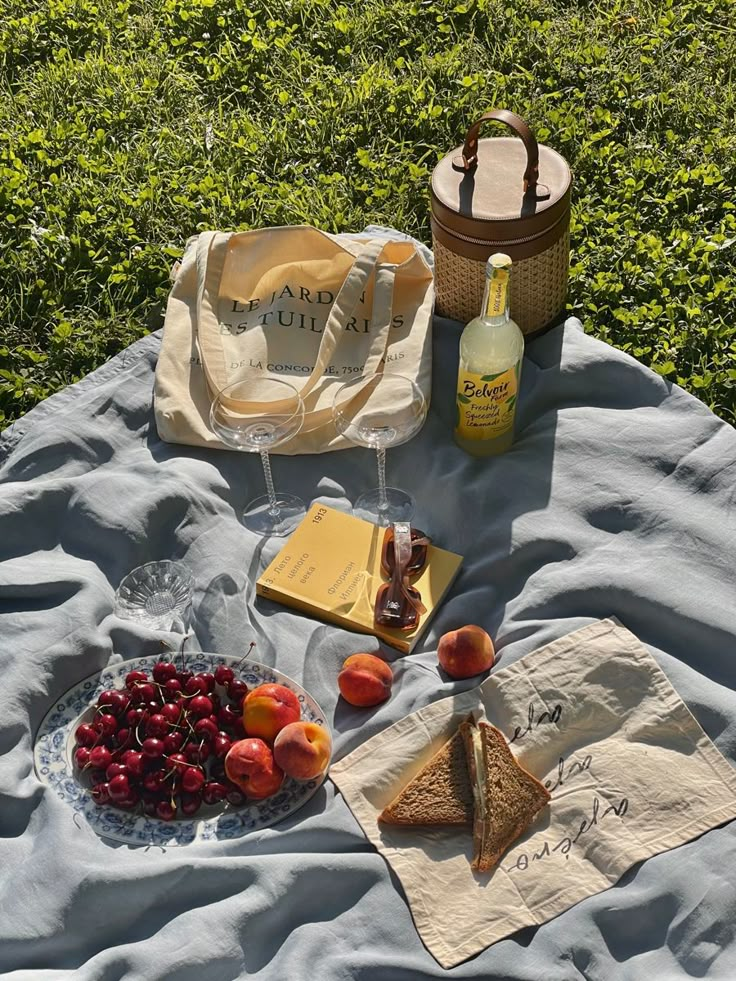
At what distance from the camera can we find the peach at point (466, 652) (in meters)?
2.66

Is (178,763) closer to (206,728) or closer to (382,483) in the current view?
(206,728)

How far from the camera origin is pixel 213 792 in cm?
249

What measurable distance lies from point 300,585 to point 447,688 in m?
0.55

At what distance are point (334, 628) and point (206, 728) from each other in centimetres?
49

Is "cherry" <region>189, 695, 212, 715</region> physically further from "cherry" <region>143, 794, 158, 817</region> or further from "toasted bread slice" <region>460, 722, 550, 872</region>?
"toasted bread slice" <region>460, 722, 550, 872</region>

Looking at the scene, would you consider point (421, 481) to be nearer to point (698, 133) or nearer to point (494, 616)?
point (494, 616)

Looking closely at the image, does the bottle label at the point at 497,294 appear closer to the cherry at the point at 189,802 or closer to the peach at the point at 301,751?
the peach at the point at 301,751

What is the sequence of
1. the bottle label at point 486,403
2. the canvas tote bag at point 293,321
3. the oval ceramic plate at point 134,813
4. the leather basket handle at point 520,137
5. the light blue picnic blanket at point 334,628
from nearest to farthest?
the light blue picnic blanket at point 334,628, the oval ceramic plate at point 134,813, the bottle label at point 486,403, the leather basket handle at point 520,137, the canvas tote bag at point 293,321

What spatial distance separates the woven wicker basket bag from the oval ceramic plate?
149cm

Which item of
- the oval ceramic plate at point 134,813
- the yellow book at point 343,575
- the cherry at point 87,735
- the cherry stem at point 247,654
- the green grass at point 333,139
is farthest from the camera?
the green grass at point 333,139

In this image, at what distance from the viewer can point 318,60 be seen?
5051 millimetres

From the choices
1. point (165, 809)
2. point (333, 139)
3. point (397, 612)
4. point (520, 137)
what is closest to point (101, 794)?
point (165, 809)

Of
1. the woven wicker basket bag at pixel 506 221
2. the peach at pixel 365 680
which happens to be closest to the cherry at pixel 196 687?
the peach at pixel 365 680

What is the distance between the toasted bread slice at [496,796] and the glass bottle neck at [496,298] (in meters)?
1.16
